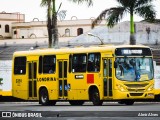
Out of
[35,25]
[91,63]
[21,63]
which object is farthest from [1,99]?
[35,25]

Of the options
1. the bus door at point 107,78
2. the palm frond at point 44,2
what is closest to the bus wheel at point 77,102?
the bus door at point 107,78

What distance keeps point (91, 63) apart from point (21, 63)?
5.28 metres

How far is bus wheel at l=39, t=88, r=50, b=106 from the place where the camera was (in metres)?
35.3

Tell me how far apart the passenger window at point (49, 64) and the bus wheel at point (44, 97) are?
99 cm

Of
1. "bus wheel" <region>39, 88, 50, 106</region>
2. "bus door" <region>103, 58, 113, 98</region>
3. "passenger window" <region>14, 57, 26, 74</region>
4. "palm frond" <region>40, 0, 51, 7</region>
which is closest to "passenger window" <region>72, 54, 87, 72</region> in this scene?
"bus door" <region>103, 58, 113, 98</region>

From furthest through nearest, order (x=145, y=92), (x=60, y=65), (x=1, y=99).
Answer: (x=1, y=99)
(x=60, y=65)
(x=145, y=92)

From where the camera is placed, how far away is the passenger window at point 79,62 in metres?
33.5

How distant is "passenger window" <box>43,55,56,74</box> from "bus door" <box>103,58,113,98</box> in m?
3.32

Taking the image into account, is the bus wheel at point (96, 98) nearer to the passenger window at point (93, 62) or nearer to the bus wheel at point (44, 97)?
the passenger window at point (93, 62)

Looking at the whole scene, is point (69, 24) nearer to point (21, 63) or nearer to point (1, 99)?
point (1, 99)

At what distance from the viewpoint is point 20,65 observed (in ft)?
122

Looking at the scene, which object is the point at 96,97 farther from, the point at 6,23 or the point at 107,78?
the point at 6,23

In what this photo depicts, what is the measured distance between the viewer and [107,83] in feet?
107

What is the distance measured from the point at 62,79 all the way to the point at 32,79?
214 cm
